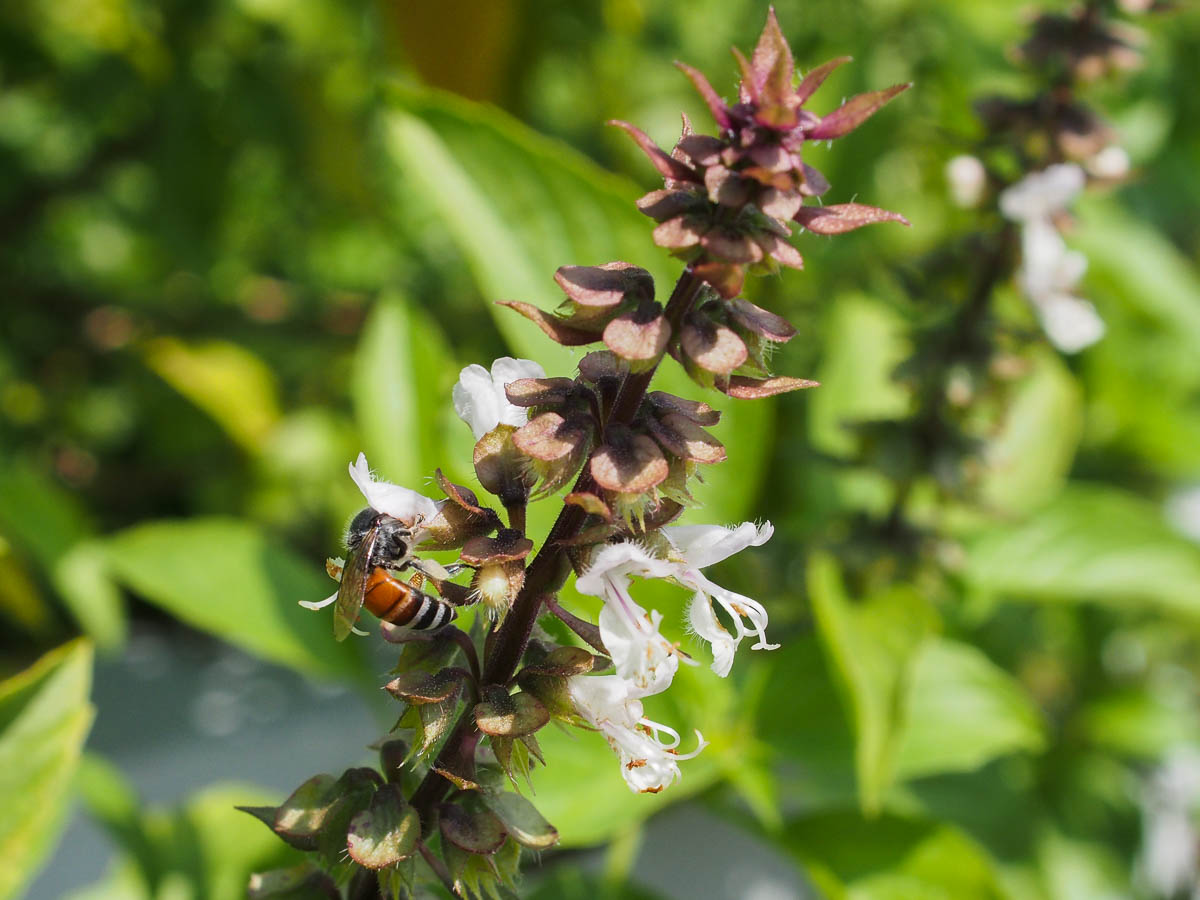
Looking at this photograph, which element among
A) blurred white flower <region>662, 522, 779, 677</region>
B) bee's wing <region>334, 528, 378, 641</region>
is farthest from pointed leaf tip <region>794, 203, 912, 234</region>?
bee's wing <region>334, 528, 378, 641</region>

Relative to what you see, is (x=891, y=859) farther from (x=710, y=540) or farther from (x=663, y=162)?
(x=663, y=162)

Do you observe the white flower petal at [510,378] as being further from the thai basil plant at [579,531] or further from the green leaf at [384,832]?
the green leaf at [384,832]

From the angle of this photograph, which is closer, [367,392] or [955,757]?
[955,757]

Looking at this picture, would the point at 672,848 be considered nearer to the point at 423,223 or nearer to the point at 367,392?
the point at 367,392

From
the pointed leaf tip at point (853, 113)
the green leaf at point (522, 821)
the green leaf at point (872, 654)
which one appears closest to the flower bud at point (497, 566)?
the green leaf at point (522, 821)

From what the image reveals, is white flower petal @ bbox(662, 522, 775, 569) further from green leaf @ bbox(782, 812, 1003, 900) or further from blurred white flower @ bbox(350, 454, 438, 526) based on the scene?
green leaf @ bbox(782, 812, 1003, 900)

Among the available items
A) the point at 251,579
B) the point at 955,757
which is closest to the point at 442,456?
the point at 251,579

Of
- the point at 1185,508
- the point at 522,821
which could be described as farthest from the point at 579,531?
the point at 1185,508
